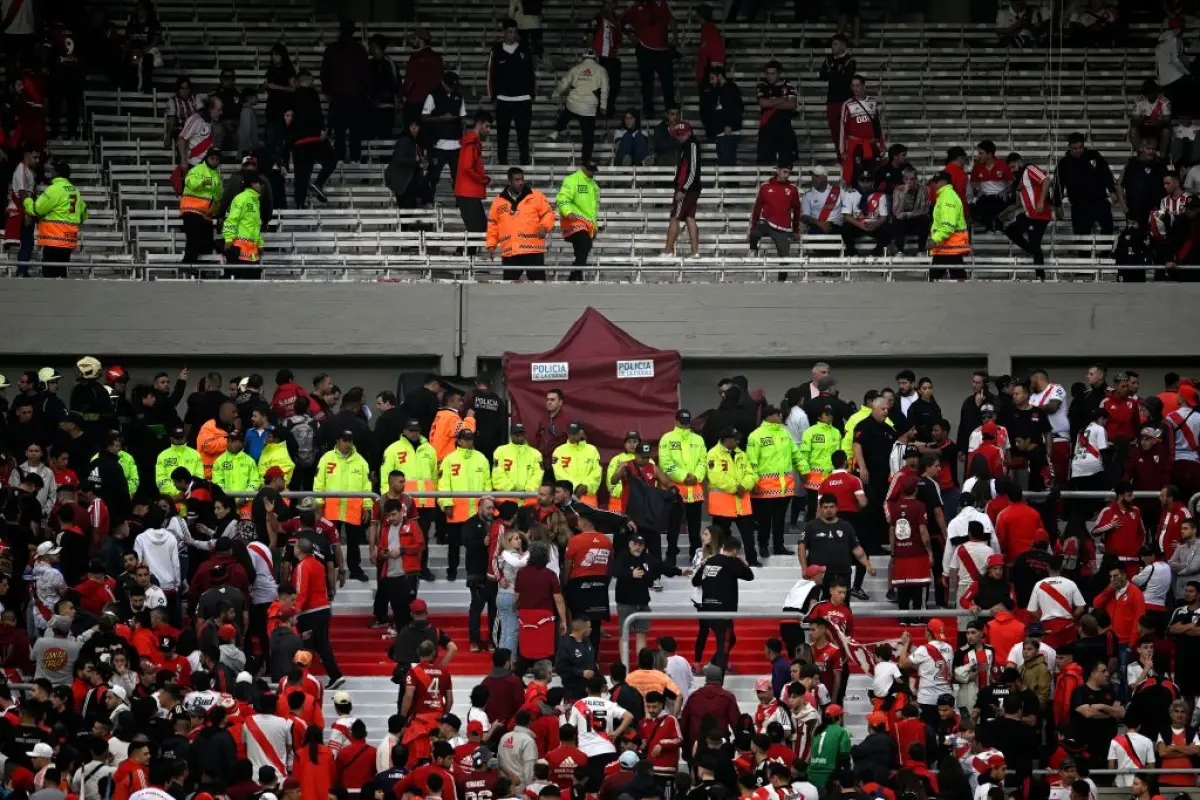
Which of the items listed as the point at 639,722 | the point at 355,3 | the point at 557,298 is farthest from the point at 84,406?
the point at 355,3

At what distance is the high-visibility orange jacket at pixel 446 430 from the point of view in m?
23.8

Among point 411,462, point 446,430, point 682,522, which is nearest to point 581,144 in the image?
point 446,430

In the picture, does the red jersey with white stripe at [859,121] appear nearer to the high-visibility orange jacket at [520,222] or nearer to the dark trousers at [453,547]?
the high-visibility orange jacket at [520,222]

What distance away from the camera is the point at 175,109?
30.2m

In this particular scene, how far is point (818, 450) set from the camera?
23953mm

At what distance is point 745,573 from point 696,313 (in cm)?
632

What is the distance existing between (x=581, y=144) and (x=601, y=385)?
22.8ft

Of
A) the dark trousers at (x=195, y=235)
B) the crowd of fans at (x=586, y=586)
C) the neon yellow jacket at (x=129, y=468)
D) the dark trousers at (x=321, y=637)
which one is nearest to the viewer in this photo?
the crowd of fans at (x=586, y=586)

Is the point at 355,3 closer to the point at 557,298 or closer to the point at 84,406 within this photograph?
the point at 557,298

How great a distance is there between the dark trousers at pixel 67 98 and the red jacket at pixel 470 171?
18.7 feet

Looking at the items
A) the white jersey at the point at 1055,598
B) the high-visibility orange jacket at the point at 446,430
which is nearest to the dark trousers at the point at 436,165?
the high-visibility orange jacket at the point at 446,430

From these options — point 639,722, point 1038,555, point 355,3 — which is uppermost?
point 355,3

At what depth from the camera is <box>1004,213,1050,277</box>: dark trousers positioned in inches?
1117

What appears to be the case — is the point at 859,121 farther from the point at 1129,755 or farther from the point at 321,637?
the point at 1129,755
